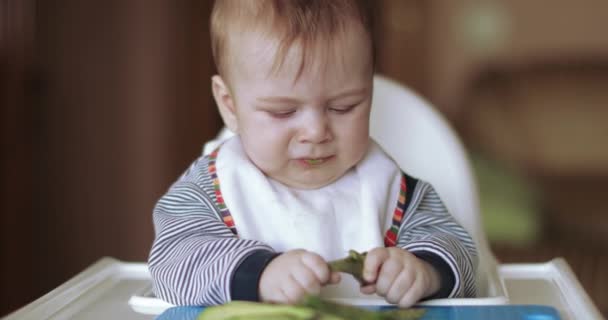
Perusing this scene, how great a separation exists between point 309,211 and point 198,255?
14 cm

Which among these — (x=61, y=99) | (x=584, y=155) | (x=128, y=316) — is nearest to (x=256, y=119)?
(x=128, y=316)

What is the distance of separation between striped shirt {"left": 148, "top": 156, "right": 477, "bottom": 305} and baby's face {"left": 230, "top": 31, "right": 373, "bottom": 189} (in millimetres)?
82

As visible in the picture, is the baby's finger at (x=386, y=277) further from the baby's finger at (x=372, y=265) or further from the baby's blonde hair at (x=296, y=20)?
the baby's blonde hair at (x=296, y=20)

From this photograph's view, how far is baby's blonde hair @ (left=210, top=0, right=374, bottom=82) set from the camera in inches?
28.0

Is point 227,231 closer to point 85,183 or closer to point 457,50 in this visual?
point 85,183

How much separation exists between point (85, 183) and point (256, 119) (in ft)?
4.89

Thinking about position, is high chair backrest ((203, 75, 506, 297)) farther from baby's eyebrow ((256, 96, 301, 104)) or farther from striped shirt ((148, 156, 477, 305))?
baby's eyebrow ((256, 96, 301, 104))

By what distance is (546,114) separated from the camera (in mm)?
3279

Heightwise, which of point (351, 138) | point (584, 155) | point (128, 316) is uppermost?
point (351, 138)

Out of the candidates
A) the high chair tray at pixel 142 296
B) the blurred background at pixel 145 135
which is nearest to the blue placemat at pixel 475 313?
the high chair tray at pixel 142 296

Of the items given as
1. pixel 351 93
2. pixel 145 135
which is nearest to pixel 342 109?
pixel 351 93

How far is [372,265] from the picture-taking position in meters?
0.67

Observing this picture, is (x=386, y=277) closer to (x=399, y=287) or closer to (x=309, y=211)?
(x=399, y=287)

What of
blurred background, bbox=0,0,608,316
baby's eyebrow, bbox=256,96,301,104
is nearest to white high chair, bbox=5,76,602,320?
baby's eyebrow, bbox=256,96,301,104
